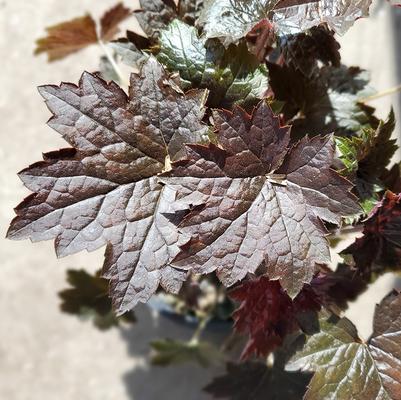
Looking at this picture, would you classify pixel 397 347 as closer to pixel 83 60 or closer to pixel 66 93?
pixel 66 93

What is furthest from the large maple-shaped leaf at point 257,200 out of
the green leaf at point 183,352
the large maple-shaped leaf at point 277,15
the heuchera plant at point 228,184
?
the green leaf at point 183,352

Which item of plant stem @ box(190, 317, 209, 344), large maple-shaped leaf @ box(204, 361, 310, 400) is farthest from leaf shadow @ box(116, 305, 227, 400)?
large maple-shaped leaf @ box(204, 361, 310, 400)

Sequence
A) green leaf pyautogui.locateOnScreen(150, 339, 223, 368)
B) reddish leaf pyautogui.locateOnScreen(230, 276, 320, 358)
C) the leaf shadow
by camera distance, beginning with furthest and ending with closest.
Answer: the leaf shadow < green leaf pyautogui.locateOnScreen(150, 339, 223, 368) < reddish leaf pyautogui.locateOnScreen(230, 276, 320, 358)

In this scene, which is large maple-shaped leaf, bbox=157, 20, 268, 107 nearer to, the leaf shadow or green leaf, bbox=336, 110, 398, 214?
green leaf, bbox=336, 110, 398, 214

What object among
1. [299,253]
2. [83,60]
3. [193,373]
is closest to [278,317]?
[299,253]

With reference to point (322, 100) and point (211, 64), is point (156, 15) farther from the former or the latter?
point (322, 100)
